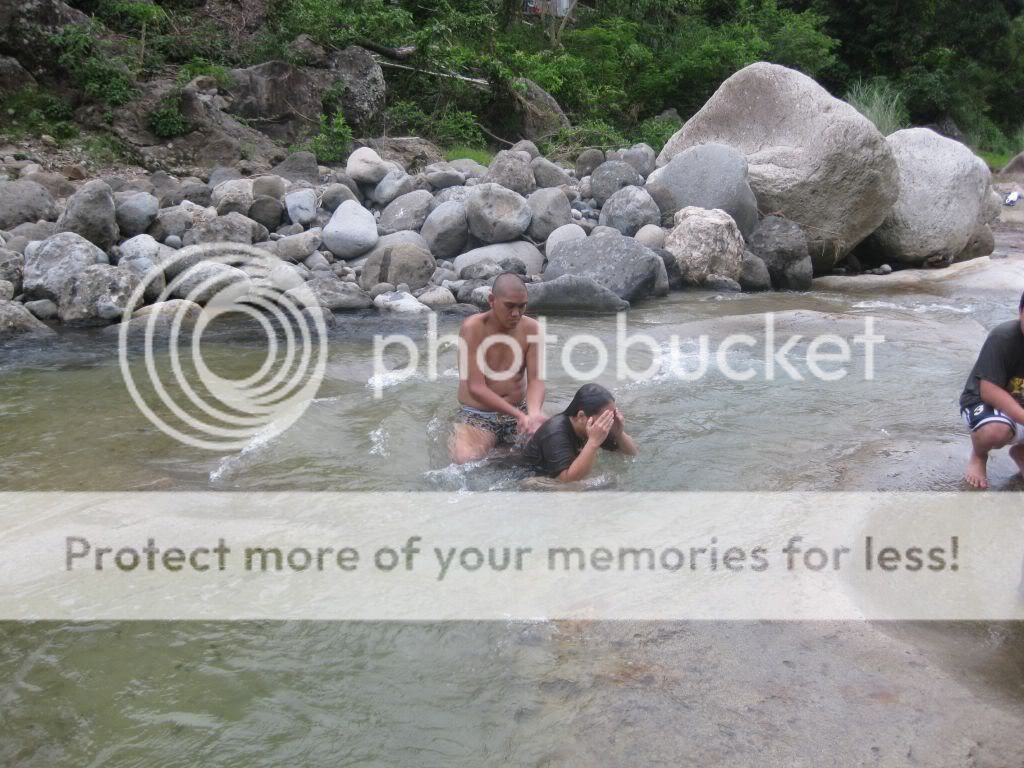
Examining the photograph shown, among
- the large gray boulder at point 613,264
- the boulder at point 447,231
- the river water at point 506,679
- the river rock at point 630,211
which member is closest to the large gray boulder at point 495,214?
the boulder at point 447,231

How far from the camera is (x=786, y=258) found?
10656 mm

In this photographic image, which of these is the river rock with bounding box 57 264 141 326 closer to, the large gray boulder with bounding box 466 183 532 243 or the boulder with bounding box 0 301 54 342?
the boulder with bounding box 0 301 54 342

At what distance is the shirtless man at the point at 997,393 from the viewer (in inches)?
164

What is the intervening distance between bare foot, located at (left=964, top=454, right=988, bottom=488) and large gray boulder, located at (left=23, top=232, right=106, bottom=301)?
760cm

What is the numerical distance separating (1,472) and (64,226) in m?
5.10

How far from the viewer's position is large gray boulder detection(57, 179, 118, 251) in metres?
9.11

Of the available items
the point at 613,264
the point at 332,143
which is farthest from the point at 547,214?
the point at 332,143

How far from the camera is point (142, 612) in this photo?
136 inches

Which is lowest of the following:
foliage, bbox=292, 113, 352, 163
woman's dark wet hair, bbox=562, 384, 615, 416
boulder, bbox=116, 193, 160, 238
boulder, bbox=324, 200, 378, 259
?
woman's dark wet hair, bbox=562, 384, 615, 416

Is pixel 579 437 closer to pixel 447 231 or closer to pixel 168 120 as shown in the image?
pixel 447 231

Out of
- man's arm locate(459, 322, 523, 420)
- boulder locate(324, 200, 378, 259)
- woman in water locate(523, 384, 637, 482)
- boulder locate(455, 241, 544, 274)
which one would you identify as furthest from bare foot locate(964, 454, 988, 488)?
boulder locate(324, 200, 378, 259)

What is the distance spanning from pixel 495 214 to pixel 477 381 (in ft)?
17.7

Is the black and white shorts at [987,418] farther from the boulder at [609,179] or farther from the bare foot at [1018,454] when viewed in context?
the boulder at [609,179]

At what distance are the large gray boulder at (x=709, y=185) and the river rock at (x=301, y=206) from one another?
13.0 feet
